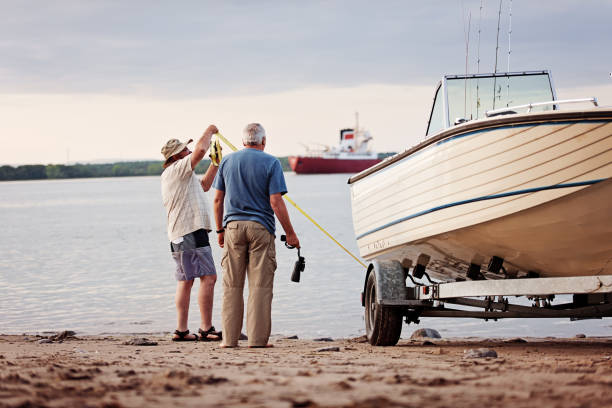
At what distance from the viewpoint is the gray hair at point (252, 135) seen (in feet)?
24.9

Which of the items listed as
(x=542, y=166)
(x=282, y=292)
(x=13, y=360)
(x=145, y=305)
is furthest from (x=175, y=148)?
(x=282, y=292)

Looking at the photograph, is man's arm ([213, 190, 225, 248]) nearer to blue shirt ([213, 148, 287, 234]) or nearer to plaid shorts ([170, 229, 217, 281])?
blue shirt ([213, 148, 287, 234])

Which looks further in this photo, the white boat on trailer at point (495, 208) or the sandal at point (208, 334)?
the sandal at point (208, 334)

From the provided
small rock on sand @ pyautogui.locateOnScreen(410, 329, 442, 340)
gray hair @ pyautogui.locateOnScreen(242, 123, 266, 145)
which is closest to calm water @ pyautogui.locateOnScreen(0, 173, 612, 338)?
small rock on sand @ pyautogui.locateOnScreen(410, 329, 442, 340)

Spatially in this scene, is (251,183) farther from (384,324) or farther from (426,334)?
A: (426,334)

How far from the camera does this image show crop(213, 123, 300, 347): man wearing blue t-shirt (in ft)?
24.3

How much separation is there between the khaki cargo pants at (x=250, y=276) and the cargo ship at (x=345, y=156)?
11867 centimetres

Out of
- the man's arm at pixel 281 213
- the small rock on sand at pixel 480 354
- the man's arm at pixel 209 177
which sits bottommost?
the small rock on sand at pixel 480 354

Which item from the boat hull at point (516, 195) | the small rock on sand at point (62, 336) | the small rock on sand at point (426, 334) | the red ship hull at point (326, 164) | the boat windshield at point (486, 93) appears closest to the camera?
the boat hull at point (516, 195)

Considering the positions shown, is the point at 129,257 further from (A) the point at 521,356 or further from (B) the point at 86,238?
(A) the point at 521,356

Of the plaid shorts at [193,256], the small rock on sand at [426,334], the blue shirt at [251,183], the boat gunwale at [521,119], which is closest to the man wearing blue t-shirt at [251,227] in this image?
the blue shirt at [251,183]

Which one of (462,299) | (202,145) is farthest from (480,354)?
(202,145)

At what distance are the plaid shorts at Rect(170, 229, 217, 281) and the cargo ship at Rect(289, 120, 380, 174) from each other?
118141 mm

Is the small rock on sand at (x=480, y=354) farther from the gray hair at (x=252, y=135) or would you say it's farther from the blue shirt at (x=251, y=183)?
the gray hair at (x=252, y=135)
